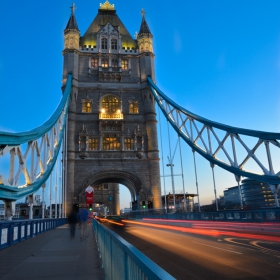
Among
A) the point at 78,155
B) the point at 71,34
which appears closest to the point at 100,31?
the point at 71,34

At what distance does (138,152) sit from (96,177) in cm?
663

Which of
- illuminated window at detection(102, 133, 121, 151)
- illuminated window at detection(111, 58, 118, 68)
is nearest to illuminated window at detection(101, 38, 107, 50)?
illuminated window at detection(111, 58, 118, 68)

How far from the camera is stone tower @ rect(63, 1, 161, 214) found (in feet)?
125

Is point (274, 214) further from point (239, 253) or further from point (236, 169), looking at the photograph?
point (236, 169)

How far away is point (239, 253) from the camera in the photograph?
8594mm

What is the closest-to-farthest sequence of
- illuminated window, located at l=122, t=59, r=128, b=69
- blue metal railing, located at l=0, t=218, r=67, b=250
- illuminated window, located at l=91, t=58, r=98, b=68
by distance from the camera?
1. blue metal railing, located at l=0, t=218, r=67, b=250
2. illuminated window, located at l=91, t=58, r=98, b=68
3. illuminated window, located at l=122, t=59, r=128, b=69

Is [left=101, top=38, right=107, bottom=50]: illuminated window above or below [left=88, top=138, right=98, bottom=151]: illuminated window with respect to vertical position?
above

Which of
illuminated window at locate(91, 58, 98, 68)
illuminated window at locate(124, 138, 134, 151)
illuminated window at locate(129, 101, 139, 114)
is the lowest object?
illuminated window at locate(124, 138, 134, 151)

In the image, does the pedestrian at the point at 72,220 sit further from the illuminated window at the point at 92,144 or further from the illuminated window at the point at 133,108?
the illuminated window at the point at 133,108

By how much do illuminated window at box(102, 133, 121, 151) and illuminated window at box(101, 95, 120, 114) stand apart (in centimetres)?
368

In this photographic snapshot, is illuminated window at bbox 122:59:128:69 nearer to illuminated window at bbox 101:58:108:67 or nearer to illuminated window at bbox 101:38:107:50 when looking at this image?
illuminated window at bbox 101:58:108:67

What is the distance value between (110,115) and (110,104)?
2.39m

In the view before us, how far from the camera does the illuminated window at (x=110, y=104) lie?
41.8 m

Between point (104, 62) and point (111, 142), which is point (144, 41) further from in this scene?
point (111, 142)
